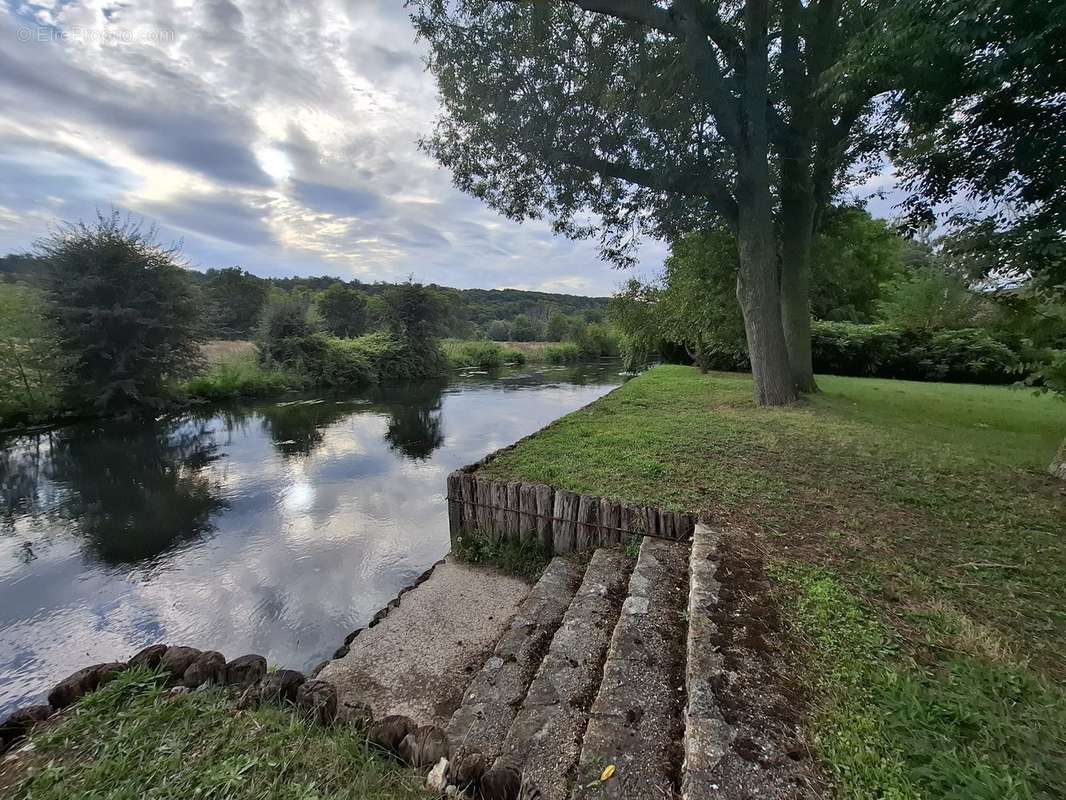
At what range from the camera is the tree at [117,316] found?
1024 cm

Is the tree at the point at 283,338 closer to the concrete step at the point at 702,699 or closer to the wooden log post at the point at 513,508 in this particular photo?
Result: the wooden log post at the point at 513,508

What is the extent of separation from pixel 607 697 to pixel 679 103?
7667 millimetres

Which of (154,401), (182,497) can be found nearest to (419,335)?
(154,401)

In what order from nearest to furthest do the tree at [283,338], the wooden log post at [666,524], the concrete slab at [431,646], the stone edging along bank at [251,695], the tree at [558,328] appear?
1. the stone edging along bank at [251,695]
2. the concrete slab at [431,646]
3. the wooden log post at [666,524]
4. the tree at [283,338]
5. the tree at [558,328]

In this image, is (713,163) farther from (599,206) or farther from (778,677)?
(778,677)

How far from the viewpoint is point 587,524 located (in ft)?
10.6

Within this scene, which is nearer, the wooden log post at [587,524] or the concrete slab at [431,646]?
the concrete slab at [431,646]

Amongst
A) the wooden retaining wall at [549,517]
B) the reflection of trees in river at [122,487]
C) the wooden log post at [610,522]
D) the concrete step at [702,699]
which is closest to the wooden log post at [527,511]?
the wooden retaining wall at [549,517]

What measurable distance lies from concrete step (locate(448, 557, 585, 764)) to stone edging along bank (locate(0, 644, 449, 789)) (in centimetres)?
15

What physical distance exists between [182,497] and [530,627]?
5838 millimetres

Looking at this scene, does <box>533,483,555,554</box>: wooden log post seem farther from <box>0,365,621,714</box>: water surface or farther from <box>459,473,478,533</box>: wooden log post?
<box>0,365,621,714</box>: water surface

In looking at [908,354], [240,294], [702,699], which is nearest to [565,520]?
[702,699]

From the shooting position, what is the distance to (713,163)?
6609 millimetres

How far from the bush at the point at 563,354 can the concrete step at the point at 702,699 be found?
28877 millimetres
